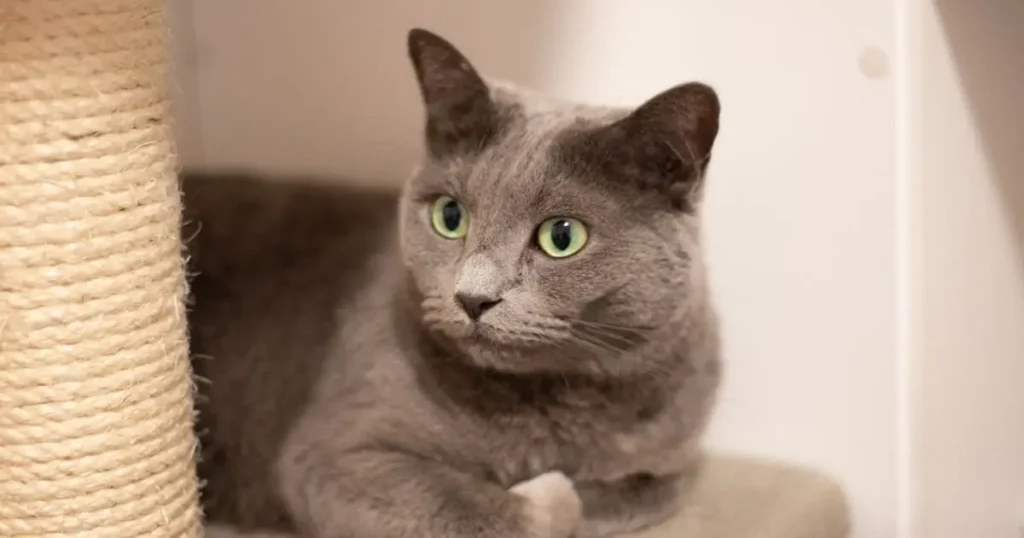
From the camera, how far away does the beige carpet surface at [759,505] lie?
4.06ft

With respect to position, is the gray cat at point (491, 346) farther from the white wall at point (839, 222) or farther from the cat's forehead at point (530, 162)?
the white wall at point (839, 222)

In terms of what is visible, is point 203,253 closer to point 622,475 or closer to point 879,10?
point 622,475

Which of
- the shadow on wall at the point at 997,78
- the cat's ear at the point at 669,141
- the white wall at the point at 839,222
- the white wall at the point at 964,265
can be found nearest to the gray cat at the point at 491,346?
the cat's ear at the point at 669,141

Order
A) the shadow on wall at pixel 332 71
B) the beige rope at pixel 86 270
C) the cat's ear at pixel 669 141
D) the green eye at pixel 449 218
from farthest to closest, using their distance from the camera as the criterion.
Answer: the shadow on wall at pixel 332 71 < the green eye at pixel 449 218 < the cat's ear at pixel 669 141 < the beige rope at pixel 86 270

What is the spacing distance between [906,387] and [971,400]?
0.16 m

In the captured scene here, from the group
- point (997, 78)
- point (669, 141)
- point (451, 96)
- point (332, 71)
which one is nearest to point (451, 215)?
point (451, 96)

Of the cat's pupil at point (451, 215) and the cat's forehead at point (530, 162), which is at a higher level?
the cat's forehead at point (530, 162)

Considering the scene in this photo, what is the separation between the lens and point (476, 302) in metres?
1.04

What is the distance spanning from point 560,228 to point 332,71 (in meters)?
0.69

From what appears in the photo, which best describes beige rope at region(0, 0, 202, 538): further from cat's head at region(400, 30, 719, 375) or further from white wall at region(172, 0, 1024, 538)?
white wall at region(172, 0, 1024, 538)

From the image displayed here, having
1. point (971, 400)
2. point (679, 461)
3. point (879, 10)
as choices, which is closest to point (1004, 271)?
point (971, 400)

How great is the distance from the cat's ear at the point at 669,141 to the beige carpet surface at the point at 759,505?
367mm

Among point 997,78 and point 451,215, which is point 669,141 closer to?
point 451,215

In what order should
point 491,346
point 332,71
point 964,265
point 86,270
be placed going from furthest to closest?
point 332,71 → point 964,265 → point 491,346 → point 86,270
